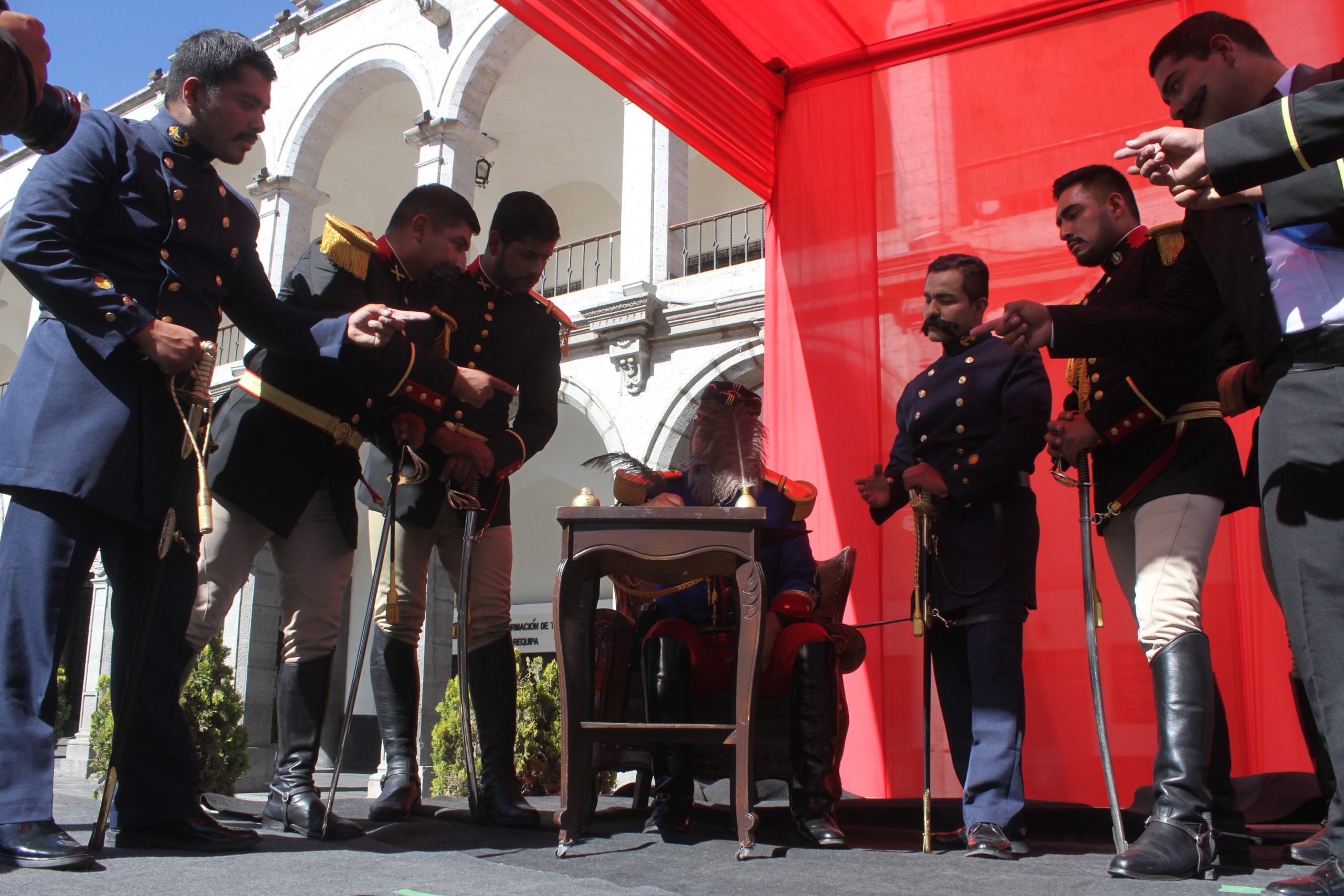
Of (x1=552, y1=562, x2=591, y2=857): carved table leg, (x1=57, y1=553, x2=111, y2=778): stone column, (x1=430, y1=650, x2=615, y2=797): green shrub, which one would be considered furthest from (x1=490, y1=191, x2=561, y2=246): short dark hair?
(x1=57, y1=553, x2=111, y2=778): stone column

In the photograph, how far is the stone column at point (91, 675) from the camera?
12.1 m

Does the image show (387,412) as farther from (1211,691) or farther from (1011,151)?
(1011,151)

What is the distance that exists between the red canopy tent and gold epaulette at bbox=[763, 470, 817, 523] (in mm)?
1500

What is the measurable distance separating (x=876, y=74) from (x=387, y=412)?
10.7ft

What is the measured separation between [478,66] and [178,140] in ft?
32.8

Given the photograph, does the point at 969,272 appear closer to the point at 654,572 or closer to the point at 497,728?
the point at 654,572

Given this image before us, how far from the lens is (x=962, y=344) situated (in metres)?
3.39

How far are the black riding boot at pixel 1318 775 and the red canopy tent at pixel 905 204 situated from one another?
117 cm

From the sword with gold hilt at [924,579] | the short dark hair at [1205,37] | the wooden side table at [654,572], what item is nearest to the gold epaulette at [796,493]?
the sword with gold hilt at [924,579]

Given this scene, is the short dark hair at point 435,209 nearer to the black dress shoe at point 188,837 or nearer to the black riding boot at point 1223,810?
the black dress shoe at point 188,837

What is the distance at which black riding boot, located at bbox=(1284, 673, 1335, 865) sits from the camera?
8.43 ft

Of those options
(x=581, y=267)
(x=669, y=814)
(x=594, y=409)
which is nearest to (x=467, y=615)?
(x=669, y=814)

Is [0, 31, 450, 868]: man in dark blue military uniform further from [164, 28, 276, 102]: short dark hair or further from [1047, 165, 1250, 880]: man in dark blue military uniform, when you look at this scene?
[1047, 165, 1250, 880]: man in dark blue military uniform

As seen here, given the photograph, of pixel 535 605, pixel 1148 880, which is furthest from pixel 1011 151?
pixel 535 605
